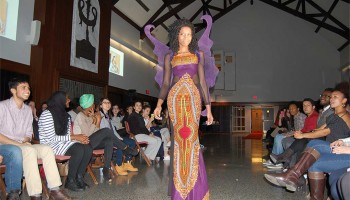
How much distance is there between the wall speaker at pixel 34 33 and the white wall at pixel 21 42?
12 centimetres

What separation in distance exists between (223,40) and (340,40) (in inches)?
249

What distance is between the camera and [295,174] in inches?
97.6

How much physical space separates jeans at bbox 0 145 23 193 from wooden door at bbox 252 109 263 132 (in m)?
17.4

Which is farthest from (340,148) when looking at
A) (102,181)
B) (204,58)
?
→ (102,181)

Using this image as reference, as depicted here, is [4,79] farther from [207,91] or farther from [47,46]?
[207,91]

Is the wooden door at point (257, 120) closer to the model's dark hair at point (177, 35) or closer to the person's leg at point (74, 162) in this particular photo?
the person's leg at point (74, 162)

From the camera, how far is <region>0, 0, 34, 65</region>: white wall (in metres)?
6.18

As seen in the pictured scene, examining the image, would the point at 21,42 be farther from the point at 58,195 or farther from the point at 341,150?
the point at 341,150

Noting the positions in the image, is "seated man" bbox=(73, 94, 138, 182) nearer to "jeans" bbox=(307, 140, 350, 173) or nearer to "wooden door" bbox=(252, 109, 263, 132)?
"jeans" bbox=(307, 140, 350, 173)

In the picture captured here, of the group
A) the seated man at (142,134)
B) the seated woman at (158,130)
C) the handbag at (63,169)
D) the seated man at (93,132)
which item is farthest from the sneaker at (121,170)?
the seated woman at (158,130)

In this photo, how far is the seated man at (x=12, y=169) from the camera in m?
2.49

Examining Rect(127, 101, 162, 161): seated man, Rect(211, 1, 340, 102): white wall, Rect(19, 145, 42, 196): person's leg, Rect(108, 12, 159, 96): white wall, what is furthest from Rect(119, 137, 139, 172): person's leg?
Rect(211, 1, 340, 102): white wall

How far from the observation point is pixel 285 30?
1755 cm

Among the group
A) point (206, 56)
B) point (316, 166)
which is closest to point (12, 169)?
point (206, 56)
